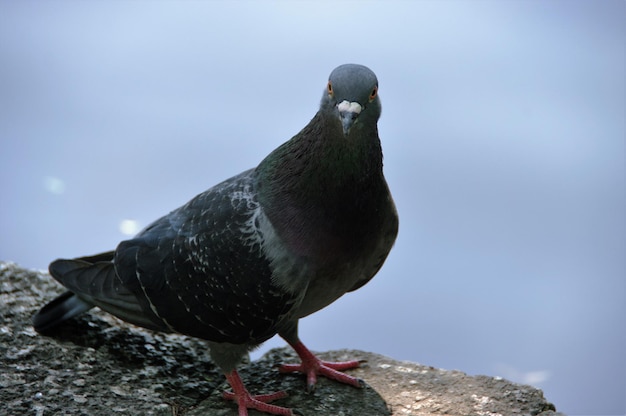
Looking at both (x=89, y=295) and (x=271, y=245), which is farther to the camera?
(x=89, y=295)

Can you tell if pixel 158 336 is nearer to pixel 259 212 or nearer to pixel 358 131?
pixel 259 212

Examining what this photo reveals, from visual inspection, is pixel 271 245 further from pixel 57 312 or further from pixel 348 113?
pixel 57 312

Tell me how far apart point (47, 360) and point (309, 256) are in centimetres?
154

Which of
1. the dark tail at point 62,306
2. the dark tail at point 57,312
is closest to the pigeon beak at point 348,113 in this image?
the dark tail at point 62,306

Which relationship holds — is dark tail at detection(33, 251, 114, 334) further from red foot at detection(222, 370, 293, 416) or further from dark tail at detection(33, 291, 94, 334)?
red foot at detection(222, 370, 293, 416)

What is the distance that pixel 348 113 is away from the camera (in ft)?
10.1

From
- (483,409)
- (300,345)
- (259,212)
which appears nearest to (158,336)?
(300,345)

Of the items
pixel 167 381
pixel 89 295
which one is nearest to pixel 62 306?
pixel 89 295

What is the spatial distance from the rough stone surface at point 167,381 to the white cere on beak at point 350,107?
1505 mm

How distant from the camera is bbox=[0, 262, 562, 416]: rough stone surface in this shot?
3.72 m

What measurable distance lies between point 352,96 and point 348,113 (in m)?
0.10

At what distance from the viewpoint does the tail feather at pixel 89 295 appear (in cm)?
379

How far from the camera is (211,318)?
3.54 metres

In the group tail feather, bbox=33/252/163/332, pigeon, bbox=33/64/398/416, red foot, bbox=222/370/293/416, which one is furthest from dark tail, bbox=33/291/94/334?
red foot, bbox=222/370/293/416
